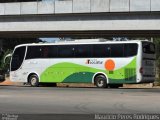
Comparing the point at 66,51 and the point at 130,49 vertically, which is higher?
the point at 130,49

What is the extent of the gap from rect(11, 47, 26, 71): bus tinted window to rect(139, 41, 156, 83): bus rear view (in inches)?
367

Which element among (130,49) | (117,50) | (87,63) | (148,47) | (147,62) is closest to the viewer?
(130,49)

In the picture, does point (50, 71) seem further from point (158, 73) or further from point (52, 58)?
point (158, 73)

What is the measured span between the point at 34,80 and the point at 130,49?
807cm

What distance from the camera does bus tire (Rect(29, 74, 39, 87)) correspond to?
123 feet

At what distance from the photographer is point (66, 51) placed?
36375mm

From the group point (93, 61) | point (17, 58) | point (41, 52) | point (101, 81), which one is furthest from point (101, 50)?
point (17, 58)

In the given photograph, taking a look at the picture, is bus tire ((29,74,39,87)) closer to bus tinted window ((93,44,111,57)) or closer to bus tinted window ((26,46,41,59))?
bus tinted window ((26,46,41,59))

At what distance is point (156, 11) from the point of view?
35.3 m

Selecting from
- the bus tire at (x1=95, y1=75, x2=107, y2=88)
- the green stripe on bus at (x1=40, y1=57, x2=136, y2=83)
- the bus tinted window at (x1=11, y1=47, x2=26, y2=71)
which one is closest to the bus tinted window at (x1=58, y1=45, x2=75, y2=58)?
the green stripe on bus at (x1=40, y1=57, x2=136, y2=83)

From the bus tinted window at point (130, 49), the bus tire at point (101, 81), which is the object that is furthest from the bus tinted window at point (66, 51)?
the bus tinted window at point (130, 49)

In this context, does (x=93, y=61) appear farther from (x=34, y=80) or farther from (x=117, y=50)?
(x=34, y=80)

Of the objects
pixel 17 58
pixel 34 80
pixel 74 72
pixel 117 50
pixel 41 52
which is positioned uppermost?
pixel 117 50

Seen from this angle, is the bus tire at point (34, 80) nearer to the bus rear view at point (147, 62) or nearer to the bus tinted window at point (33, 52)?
the bus tinted window at point (33, 52)
